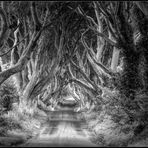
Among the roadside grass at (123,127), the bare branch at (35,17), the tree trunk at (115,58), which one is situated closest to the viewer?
the roadside grass at (123,127)

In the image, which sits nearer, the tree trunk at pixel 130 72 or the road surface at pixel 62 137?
the road surface at pixel 62 137

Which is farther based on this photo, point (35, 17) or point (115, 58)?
point (115, 58)

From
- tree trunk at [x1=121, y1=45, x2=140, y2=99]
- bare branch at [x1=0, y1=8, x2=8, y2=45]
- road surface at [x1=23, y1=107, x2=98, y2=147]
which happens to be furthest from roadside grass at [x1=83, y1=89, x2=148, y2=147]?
bare branch at [x1=0, y1=8, x2=8, y2=45]

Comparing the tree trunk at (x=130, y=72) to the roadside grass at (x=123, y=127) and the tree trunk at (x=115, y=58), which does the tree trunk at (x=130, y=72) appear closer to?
the roadside grass at (x=123, y=127)

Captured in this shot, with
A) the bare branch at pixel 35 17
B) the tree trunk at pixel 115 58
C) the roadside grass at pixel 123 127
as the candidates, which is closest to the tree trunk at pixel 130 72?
the roadside grass at pixel 123 127

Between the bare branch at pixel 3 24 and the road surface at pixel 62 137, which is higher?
the bare branch at pixel 3 24

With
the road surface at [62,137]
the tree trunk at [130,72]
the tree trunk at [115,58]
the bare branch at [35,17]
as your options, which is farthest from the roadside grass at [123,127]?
the bare branch at [35,17]

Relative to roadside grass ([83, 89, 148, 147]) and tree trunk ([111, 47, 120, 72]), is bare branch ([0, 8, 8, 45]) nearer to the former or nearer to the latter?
roadside grass ([83, 89, 148, 147])

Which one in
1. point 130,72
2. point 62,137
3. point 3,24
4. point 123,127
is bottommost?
point 62,137

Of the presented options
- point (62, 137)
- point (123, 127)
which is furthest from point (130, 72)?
point (62, 137)

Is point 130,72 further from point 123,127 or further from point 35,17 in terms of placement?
point 35,17

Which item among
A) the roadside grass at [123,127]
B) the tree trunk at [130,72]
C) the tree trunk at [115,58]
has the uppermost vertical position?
the tree trunk at [115,58]

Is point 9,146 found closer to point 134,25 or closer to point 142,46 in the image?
point 142,46

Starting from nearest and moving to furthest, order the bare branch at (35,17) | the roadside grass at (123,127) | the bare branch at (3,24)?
the roadside grass at (123,127)
the bare branch at (3,24)
the bare branch at (35,17)
